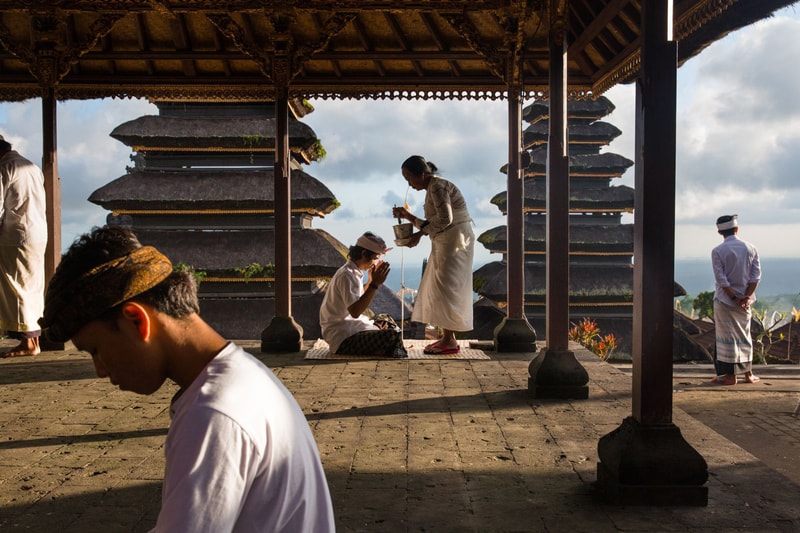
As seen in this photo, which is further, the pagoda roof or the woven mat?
the pagoda roof

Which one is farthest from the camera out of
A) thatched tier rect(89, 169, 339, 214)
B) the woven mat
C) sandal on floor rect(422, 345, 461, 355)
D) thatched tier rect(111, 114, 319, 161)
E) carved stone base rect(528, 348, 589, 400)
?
thatched tier rect(111, 114, 319, 161)

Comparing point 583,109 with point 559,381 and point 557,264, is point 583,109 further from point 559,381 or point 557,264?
point 559,381

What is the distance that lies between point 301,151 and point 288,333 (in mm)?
12201

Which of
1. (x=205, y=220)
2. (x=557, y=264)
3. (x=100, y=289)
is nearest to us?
(x=100, y=289)

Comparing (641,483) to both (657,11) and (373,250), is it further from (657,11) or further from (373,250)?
(373,250)

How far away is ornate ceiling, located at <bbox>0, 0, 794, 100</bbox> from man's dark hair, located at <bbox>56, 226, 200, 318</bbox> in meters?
7.29

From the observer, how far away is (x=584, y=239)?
72.6 ft

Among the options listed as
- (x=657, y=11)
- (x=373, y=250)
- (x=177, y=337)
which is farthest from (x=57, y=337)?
(x=373, y=250)

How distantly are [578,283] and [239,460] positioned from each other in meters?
21.2

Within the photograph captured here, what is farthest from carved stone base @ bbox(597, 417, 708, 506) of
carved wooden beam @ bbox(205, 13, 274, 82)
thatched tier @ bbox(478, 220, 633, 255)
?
thatched tier @ bbox(478, 220, 633, 255)

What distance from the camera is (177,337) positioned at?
5.16 ft

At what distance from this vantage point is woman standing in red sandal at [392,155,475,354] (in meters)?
8.42

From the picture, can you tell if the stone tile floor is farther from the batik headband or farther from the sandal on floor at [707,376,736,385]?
the batik headband

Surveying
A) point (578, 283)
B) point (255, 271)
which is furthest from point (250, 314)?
point (578, 283)
